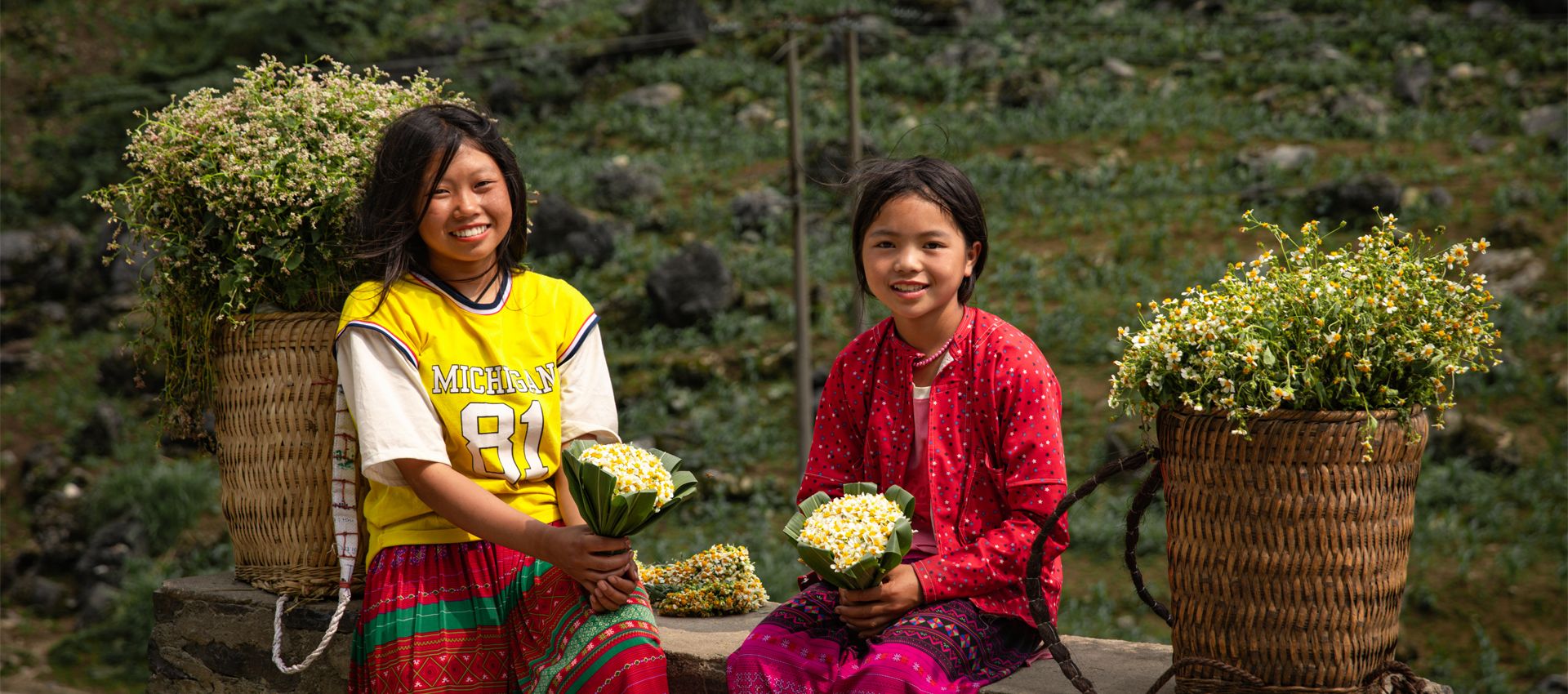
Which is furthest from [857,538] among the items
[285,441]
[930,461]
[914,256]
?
[285,441]

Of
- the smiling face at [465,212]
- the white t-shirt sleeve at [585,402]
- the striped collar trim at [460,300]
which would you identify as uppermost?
the smiling face at [465,212]

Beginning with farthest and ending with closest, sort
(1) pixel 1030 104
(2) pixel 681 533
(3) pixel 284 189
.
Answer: (1) pixel 1030 104 → (2) pixel 681 533 → (3) pixel 284 189

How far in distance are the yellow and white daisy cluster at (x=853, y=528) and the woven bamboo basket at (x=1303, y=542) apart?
23.0 inches

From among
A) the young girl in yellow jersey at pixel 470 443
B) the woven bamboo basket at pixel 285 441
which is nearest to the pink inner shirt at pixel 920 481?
the young girl in yellow jersey at pixel 470 443

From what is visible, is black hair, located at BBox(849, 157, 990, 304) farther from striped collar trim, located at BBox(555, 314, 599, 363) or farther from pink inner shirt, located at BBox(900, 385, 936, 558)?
striped collar trim, located at BBox(555, 314, 599, 363)

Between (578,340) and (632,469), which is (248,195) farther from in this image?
(632,469)

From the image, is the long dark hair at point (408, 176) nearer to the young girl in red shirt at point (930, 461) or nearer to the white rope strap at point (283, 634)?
the white rope strap at point (283, 634)

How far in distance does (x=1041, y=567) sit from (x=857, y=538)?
1.35 ft

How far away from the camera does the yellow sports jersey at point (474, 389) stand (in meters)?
2.75

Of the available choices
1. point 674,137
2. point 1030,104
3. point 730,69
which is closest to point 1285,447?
point 1030,104

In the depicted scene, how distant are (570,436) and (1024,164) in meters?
13.5

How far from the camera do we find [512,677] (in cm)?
278

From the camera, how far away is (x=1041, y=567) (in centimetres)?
253

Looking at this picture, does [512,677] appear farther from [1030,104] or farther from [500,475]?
[1030,104]
